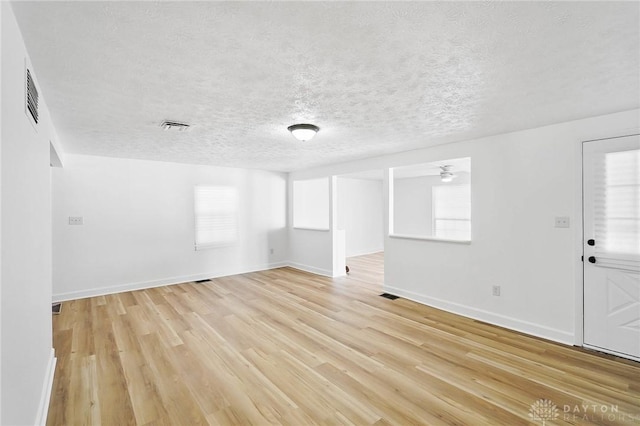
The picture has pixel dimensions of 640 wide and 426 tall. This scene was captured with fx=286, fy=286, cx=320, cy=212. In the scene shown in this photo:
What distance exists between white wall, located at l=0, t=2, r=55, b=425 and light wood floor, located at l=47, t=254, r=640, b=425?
2.12 ft

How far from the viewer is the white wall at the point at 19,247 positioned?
1225mm

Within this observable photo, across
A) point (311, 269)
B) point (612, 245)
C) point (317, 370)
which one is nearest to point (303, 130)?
point (317, 370)

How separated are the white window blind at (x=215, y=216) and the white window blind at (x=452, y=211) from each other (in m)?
5.50

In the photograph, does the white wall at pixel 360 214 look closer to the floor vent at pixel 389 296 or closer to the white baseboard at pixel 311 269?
the white baseboard at pixel 311 269

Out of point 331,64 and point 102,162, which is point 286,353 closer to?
point 331,64

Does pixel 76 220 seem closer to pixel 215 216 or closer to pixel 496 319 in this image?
pixel 215 216

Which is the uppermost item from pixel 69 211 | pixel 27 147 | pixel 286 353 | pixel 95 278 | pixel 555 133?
pixel 555 133

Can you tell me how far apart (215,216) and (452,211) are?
20.2 ft

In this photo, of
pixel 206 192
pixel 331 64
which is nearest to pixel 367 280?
pixel 206 192

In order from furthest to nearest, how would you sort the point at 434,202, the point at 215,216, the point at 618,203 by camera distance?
1. the point at 434,202
2. the point at 215,216
3. the point at 618,203

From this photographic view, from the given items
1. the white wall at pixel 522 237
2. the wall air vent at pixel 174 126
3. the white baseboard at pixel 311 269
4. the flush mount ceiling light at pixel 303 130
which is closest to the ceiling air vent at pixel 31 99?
the wall air vent at pixel 174 126

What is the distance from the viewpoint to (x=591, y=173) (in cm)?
302

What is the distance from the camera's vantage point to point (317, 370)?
2.62 meters

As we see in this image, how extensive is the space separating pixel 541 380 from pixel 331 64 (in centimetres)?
306
